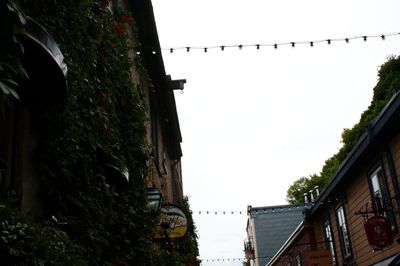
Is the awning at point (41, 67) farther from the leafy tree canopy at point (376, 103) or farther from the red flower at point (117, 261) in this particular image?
the leafy tree canopy at point (376, 103)

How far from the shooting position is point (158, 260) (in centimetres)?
861

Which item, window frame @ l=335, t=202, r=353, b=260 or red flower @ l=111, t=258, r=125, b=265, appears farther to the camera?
window frame @ l=335, t=202, r=353, b=260

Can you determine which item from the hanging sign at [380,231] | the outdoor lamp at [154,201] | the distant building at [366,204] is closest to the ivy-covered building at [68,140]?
the outdoor lamp at [154,201]

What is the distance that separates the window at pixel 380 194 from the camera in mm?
12460

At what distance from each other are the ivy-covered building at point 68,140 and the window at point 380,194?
7052mm

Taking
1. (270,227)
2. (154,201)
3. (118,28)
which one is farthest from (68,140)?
(270,227)

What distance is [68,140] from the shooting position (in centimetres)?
474

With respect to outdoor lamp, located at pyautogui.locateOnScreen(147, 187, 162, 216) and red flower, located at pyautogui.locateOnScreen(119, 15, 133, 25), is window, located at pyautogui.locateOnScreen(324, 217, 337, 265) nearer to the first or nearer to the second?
outdoor lamp, located at pyautogui.locateOnScreen(147, 187, 162, 216)

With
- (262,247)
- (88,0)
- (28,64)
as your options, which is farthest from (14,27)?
(262,247)

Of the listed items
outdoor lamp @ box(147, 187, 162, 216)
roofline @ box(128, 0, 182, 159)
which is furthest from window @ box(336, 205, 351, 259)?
outdoor lamp @ box(147, 187, 162, 216)

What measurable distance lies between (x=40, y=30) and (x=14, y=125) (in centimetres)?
118

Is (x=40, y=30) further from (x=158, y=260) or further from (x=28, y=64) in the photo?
(x=158, y=260)

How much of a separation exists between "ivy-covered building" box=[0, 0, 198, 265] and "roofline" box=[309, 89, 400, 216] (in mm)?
5687

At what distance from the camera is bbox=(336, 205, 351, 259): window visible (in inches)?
648
